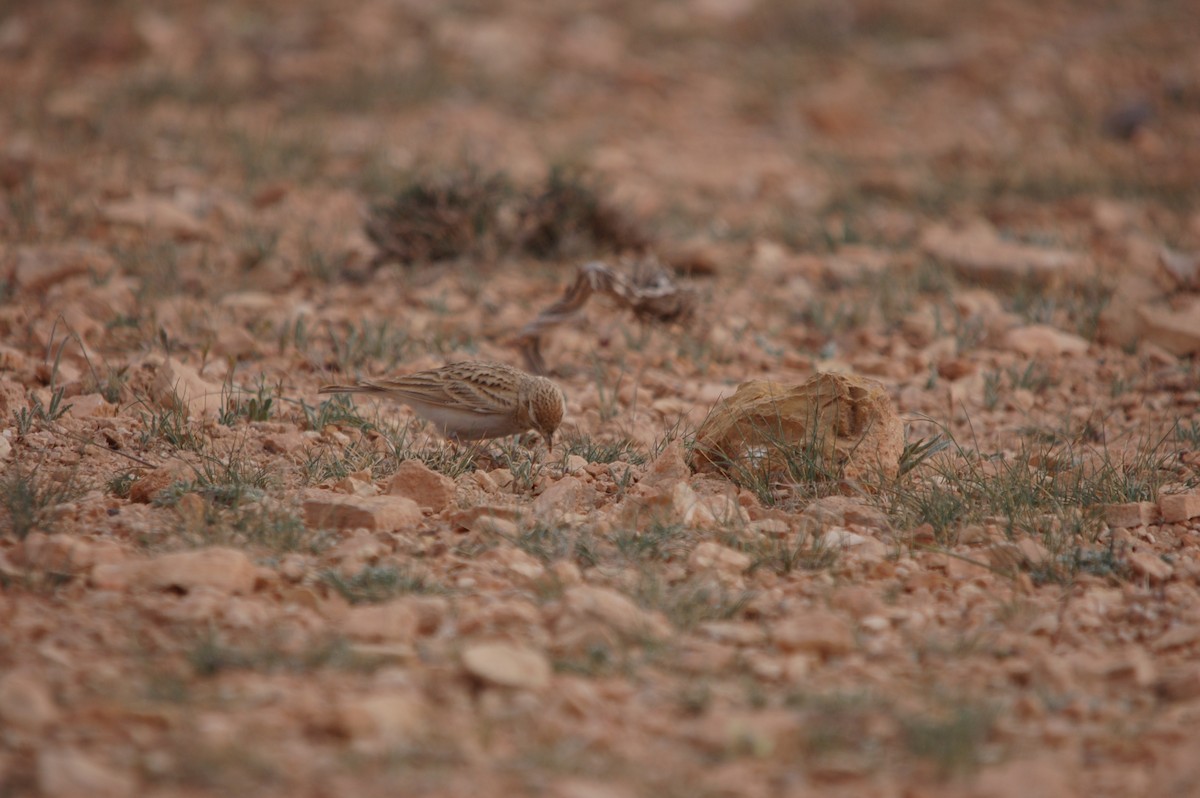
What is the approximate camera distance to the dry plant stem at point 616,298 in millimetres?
5656

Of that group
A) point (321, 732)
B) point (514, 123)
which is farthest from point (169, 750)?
point (514, 123)

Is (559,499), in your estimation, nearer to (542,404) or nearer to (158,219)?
(542,404)

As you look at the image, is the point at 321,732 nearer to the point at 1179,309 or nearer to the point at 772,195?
the point at 1179,309

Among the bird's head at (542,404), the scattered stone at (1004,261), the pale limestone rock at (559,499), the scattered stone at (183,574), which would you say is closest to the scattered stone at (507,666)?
the scattered stone at (183,574)

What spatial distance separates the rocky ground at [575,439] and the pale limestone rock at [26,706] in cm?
1

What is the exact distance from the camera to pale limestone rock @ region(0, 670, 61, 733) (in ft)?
8.33

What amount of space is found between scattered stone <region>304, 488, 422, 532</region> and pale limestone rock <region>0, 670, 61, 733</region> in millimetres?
1199

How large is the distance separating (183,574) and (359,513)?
2.04ft

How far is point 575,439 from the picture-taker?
477 cm

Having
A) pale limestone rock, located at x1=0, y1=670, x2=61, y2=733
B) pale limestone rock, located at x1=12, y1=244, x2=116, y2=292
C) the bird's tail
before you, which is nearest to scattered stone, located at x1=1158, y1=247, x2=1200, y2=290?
the bird's tail

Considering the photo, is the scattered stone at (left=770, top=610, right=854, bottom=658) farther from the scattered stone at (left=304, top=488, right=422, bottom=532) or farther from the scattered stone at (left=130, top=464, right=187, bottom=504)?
the scattered stone at (left=130, top=464, right=187, bottom=504)

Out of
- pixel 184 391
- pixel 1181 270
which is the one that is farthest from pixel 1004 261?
pixel 184 391

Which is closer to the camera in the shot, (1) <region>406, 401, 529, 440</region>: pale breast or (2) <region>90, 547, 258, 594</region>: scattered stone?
(2) <region>90, 547, 258, 594</region>: scattered stone

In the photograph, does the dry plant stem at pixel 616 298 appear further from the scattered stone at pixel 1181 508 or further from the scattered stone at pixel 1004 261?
the scattered stone at pixel 1181 508
